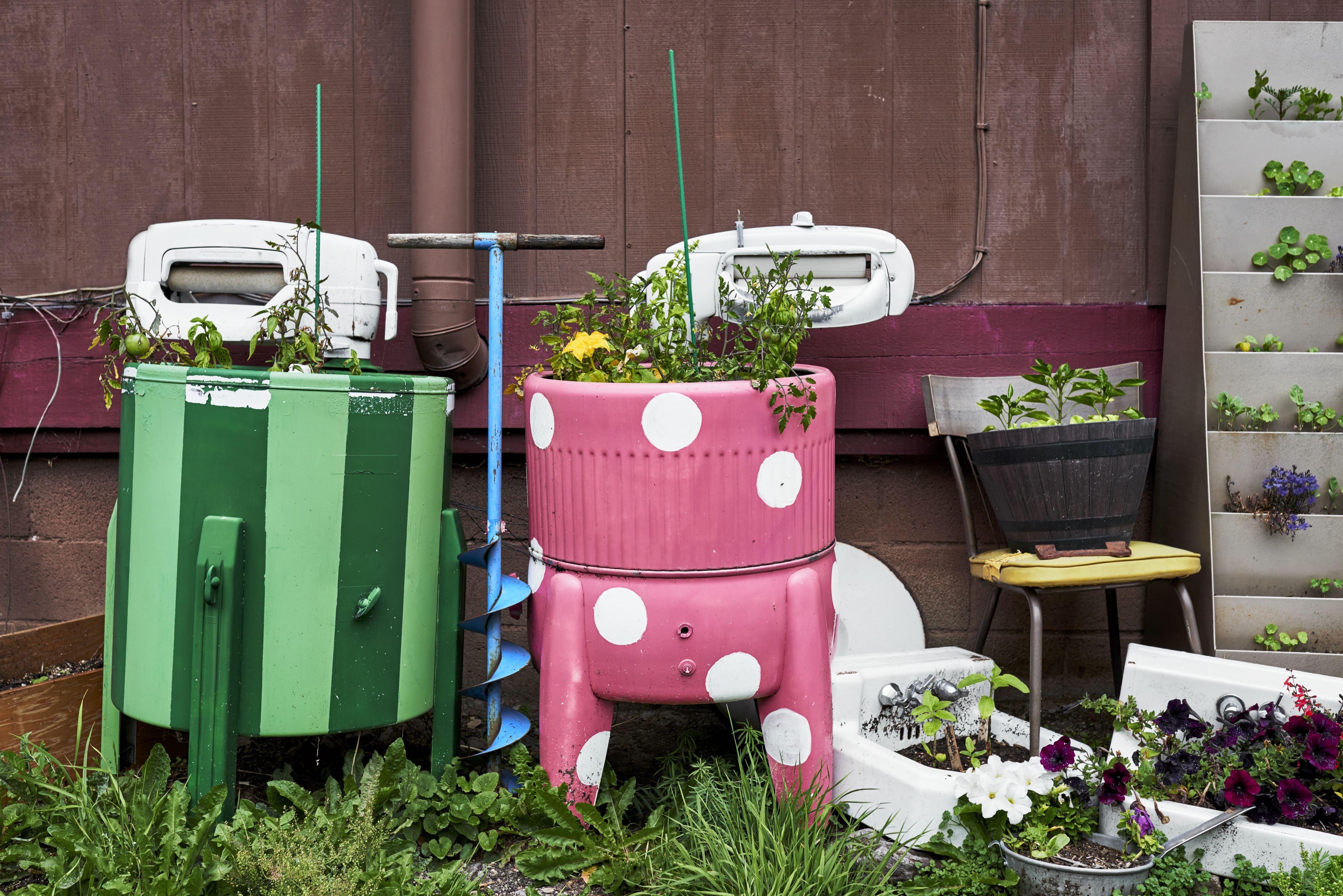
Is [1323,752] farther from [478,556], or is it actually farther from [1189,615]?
[478,556]

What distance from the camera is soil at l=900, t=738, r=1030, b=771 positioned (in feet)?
6.63

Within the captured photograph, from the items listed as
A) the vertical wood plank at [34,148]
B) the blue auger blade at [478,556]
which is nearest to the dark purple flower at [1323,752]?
the blue auger blade at [478,556]

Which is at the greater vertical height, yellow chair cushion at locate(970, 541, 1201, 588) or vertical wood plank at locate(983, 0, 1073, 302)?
vertical wood plank at locate(983, 0, 1073, 302)

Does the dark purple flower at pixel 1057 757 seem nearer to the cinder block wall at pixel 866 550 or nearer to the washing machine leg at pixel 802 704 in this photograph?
the washing machine leg at pixel 802 704

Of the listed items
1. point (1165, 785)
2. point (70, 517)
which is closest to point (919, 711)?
point (1165, 785)

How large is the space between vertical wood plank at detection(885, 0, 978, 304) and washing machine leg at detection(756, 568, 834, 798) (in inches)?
50.6

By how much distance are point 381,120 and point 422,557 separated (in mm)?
1457

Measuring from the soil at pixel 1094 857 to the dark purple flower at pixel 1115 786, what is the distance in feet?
0.25

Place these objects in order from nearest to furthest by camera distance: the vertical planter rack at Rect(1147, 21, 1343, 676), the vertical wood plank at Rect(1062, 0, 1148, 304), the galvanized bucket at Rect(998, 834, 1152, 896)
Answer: the galvanized bucket at Rect(998, 834, 1152, 896) → the vertical planter rack at Rect(1147, 21, 1343, 676) → the vertical wood plank at Rect(1062, 0, 1148, 304)

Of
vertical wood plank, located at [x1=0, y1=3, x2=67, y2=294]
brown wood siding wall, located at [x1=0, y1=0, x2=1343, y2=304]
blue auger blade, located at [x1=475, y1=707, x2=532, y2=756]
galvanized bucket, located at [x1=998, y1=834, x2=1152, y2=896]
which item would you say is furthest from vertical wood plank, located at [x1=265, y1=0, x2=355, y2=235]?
galvanized bucket, located at [x1=998, y1=834, x2=1152, y2=896]

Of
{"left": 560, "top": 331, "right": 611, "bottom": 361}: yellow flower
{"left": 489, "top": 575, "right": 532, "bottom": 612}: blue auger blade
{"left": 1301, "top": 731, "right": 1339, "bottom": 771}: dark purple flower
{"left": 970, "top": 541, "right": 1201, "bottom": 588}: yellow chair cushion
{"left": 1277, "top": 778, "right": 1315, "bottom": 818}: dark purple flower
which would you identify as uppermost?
{"left": 560, "top": 331, "right": 611, "bottom": 361}: yellow flower

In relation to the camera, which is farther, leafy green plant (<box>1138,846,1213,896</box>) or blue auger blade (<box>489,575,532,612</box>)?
blue auger blade (<box>489,575,532,612</box>)

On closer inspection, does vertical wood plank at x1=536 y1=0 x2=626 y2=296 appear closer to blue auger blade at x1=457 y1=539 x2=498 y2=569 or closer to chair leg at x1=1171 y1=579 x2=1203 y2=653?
blue auger blade at x1=457 y1=539 x2=498 y2=569

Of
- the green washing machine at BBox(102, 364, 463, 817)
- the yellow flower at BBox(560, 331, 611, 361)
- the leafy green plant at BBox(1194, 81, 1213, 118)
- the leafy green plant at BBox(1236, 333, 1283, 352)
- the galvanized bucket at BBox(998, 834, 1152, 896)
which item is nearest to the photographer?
the galvanized bucket at BBox(998, 834, 1152, 896)
